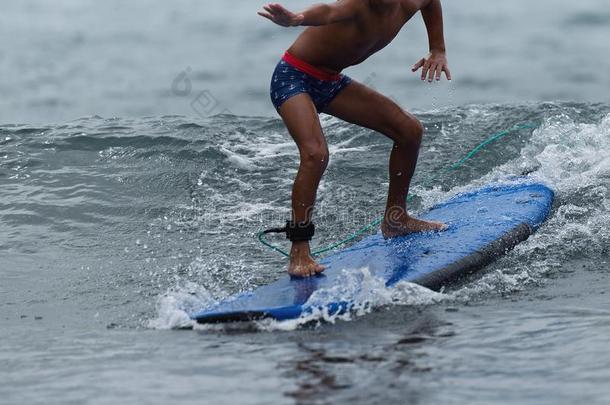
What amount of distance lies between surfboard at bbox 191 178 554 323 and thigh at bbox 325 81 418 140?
750 mm

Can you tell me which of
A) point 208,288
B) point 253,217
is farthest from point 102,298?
point 253,217

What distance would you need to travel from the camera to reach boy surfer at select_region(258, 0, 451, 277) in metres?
5.71

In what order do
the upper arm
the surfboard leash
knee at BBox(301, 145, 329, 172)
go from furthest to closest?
the surfboard leash
knee at BBox(301, 145, 329, 172)
the upper arm

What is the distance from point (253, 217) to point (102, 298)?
2.06m

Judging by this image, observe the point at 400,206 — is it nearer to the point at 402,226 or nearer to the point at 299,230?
the point at 402,226

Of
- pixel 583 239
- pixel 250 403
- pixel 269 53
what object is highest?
pixel 269 53

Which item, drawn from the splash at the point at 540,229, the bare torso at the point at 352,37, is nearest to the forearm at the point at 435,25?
the bare torso at the point at 352,37

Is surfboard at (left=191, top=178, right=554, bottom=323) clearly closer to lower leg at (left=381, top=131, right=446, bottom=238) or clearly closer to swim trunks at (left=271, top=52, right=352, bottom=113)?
lower leg at (left=381, top=131, right=446, bottom=238)

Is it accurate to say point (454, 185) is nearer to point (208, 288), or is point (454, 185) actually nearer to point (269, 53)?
point (208, 288)

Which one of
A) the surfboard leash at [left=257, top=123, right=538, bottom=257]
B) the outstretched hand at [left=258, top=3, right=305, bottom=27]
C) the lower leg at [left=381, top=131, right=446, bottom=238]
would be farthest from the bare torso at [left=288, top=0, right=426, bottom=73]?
the surfboard leash at [left=257, top=123, right=538, bottom=257]

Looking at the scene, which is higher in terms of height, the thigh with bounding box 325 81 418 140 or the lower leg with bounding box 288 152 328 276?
the thigh with bounding box 325 81 418 140

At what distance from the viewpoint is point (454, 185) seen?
8.55 meters

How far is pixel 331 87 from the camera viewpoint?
6074 millimetres

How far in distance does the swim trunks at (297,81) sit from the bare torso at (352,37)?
39 millimetres
